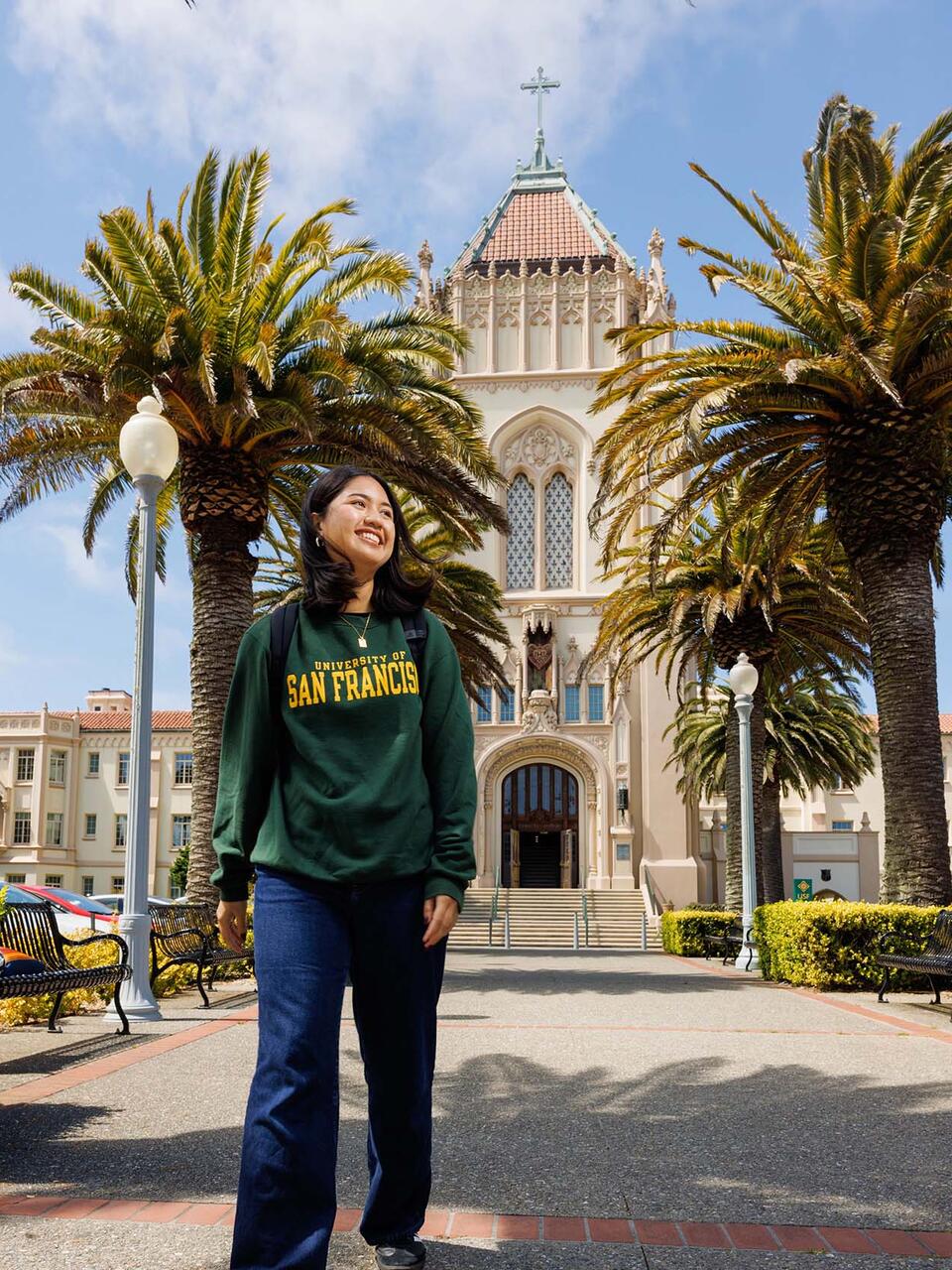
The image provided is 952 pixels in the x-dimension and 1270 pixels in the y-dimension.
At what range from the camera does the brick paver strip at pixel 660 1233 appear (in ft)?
11.5

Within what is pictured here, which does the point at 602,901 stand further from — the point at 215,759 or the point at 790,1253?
the point at 790,1253

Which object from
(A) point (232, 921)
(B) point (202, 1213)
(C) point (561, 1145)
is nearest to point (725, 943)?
(C) point (561, 1145)

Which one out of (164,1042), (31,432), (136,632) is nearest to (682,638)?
(31,432)

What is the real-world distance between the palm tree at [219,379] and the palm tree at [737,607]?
225 inches

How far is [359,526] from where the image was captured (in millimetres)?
3252

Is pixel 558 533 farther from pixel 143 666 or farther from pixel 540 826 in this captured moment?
pixel 143 666

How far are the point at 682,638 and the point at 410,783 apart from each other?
2221cm

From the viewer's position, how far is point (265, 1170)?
2615 mm

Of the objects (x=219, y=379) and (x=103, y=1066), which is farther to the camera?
(x=219, y=379)

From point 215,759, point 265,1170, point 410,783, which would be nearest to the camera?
point 265,1170

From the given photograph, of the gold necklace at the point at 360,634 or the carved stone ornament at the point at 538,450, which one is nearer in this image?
the gold necklace at the point at 360,634

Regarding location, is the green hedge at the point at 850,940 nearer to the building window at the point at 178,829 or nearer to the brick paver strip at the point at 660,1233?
the brick paver strip at the point at 660,1233

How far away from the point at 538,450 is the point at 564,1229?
42.3 meters

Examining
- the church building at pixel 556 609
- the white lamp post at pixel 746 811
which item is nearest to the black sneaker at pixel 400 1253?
the white lamp post at pixel 746 811
